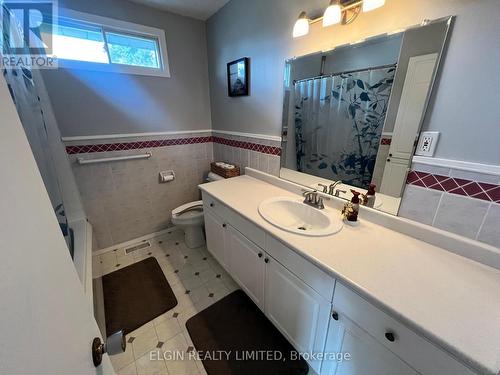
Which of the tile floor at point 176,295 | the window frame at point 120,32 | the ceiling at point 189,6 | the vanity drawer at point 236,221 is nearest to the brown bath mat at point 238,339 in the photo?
the tile floor at point 176,295

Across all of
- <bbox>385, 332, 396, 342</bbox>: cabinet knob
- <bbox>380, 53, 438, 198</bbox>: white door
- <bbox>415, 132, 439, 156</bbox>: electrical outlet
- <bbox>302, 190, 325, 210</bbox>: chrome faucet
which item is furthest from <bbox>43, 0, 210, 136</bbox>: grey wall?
<bbox>385, 332, 396, 342</bbox>: cabinet knob

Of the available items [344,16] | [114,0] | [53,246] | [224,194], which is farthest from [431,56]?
[114,0]

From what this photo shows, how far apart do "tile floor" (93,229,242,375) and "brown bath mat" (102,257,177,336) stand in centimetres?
5

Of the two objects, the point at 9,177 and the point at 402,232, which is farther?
the point at 402,232

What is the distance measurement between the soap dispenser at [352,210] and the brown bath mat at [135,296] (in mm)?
1452

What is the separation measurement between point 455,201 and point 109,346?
1.44m

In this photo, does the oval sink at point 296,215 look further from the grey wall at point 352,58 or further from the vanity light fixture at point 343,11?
the vanity light fixture at point 343,11

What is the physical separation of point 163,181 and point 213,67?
136cm

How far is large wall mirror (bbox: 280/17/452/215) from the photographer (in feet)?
3.20

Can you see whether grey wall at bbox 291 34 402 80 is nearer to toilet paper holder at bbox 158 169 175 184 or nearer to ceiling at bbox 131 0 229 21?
ceiling at bbox 131 0 229 21

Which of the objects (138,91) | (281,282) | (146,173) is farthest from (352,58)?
(146,173)

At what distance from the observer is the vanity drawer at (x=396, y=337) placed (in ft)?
2.05

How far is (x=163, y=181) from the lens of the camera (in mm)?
2326

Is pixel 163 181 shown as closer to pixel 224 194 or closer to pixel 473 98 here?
pixel 224 194
